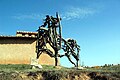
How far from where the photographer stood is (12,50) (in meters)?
30.7

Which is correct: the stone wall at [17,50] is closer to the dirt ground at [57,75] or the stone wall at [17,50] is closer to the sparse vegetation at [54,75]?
the sparse vegetation at [54,75]

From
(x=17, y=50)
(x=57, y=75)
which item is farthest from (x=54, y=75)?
(x=17, y=50)

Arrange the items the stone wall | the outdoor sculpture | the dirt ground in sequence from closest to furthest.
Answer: the dirt ground < the outdoor sculpture < the stone wall

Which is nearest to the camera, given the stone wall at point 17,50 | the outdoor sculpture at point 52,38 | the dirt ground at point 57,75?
the dirt ground at point 57,75

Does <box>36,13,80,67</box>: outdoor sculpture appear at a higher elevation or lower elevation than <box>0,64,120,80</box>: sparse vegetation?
higher

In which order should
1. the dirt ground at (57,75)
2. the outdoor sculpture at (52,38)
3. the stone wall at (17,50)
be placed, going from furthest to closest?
1. the stone wall at (17,50)
2. the outdoor sculpture at (52,38)
3. the dirt ground at (57,75)

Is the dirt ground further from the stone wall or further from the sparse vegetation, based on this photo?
the stone wall

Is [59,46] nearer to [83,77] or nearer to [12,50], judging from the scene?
[83,77]

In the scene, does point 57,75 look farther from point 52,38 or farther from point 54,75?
point 52,38

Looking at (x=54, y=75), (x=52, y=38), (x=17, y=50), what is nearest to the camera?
(x=54, y=75)

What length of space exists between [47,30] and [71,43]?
115 inches

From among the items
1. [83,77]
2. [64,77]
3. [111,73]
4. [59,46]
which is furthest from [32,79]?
[59,46]

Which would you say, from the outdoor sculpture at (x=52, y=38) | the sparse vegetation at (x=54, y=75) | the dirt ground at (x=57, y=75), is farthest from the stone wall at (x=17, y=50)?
the dirt ground at (x=57, y=75)

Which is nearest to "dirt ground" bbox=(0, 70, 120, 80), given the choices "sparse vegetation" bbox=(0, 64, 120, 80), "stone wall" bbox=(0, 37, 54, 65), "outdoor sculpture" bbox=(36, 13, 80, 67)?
"sparse vegetation" bbox=(0, 64, 120, 80)
